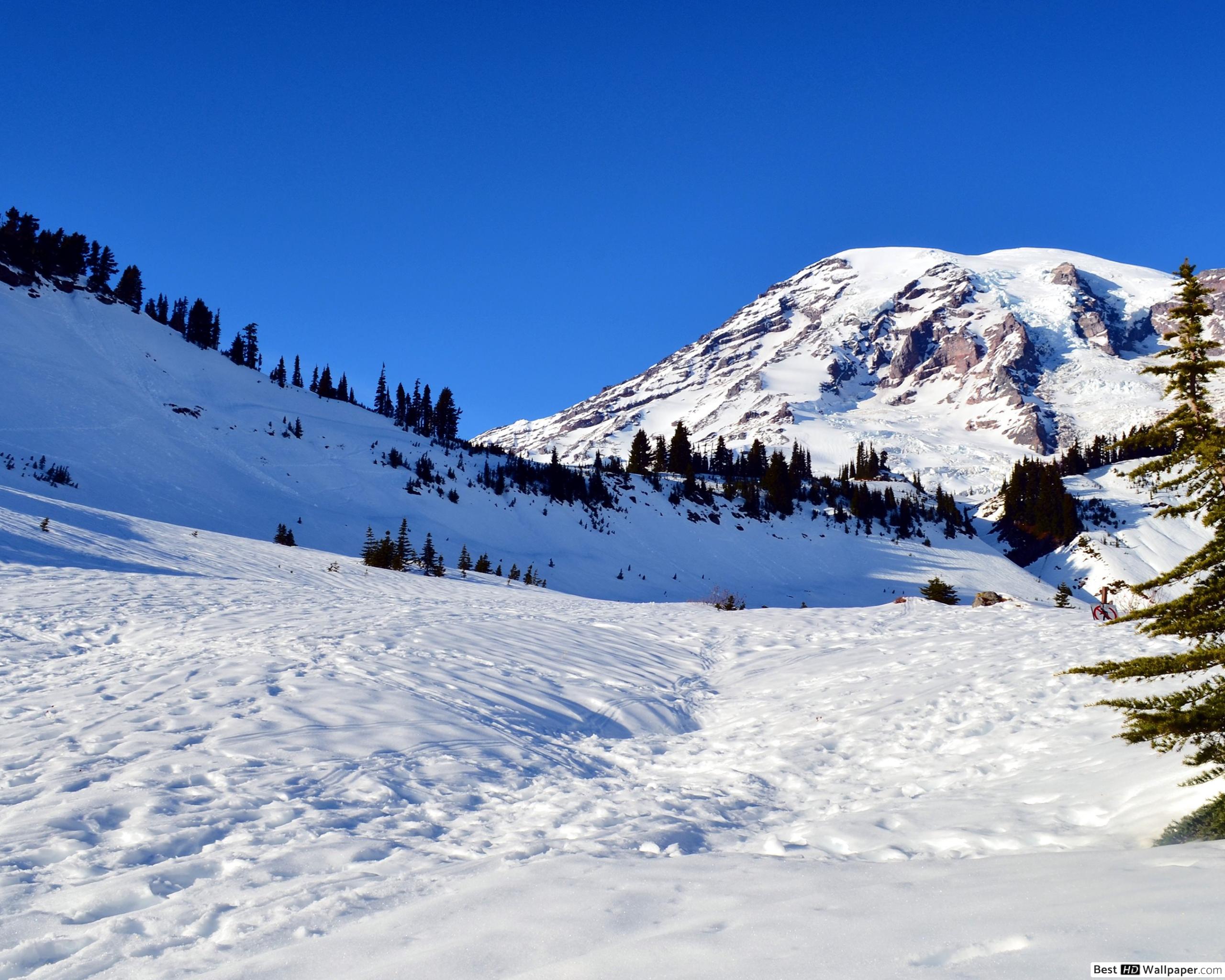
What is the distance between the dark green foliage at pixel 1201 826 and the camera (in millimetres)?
4062

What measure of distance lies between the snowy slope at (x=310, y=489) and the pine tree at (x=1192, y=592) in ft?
121

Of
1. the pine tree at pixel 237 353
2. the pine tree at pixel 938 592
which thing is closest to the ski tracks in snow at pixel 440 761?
the pine tree at pixel 938 592

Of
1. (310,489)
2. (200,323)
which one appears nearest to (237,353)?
(200,323)

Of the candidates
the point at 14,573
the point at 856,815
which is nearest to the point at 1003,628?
the point at 856,815

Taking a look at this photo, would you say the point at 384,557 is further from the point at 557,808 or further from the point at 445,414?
the point at 445,414

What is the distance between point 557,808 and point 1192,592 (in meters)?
5.19

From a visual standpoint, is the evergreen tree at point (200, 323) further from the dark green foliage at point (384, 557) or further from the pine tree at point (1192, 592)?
the pine tree at point (1192, 592)

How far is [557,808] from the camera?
576cm

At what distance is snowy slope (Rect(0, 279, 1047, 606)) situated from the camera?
4034 cm

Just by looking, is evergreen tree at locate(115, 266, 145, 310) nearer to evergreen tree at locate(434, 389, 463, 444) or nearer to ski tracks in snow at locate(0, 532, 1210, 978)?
evergreen tree at locate(434, 389, 463, 444)

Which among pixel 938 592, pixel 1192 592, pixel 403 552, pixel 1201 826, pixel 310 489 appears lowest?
pixel 403 552


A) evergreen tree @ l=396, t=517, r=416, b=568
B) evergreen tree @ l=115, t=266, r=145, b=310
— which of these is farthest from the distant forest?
evergreen tree @ l=396, t=517, r=416, b=568

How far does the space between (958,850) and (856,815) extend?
3.26ft

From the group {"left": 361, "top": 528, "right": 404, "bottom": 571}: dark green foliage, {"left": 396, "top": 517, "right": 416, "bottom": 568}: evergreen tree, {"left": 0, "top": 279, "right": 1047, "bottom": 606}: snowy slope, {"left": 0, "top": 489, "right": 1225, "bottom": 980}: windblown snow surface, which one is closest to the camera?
{"left": 0, "top": 489, "right": 1225, "bottom": 980}: windblown snow surface
